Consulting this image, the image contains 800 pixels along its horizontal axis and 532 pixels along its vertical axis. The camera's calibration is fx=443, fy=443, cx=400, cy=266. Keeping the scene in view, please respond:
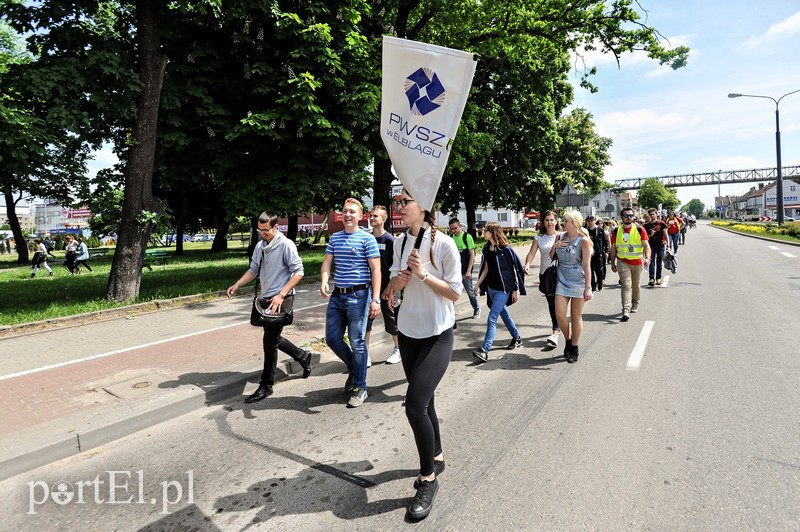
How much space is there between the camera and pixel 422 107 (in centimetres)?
287

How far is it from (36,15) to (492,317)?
11.0 m

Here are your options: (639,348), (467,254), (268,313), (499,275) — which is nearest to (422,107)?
(268,313)

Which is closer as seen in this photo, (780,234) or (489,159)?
(489,159)

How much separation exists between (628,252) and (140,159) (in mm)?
10289

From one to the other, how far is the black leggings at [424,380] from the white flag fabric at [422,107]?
2.90ft

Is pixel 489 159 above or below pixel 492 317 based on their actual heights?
above

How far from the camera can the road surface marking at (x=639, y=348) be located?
17.8 ft

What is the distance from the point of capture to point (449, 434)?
12.4ft

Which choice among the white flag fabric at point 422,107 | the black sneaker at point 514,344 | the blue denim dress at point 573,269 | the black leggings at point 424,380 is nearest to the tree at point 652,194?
the black sneaker at point 514,344

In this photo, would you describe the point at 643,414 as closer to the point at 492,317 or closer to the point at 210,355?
the point at 492,317

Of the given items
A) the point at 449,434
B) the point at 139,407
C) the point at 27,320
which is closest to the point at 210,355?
the point at 139,407

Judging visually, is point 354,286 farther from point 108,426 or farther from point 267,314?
point 108,426

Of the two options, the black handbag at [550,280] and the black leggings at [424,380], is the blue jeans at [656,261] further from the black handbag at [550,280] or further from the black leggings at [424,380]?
the black leggings at [424,380]

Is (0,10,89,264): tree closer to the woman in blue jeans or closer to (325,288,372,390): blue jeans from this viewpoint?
(325,288,372,390): blue jeans
